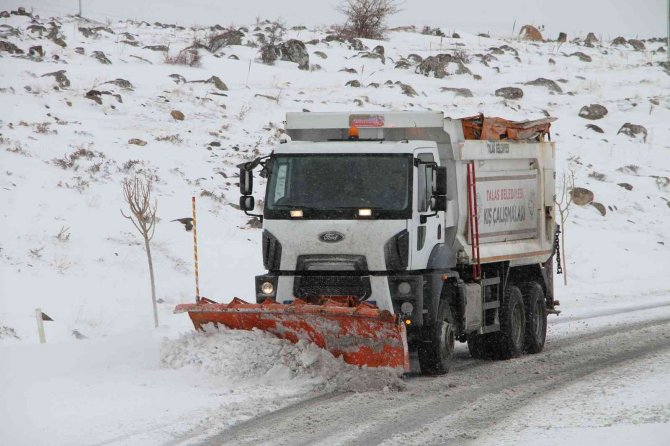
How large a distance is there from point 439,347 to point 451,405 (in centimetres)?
168

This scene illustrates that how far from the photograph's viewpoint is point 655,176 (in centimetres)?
3697

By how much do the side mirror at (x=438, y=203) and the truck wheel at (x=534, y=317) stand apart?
3.69 meters

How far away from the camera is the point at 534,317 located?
582 inches

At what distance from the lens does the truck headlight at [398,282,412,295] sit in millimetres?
11461

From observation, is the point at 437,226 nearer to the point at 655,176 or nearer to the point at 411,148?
the point at 411,148

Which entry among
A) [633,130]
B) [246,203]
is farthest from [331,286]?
[633,130]

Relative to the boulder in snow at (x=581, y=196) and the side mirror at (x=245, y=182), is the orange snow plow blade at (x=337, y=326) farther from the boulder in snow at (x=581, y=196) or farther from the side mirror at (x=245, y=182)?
the boulder in snow at (x=581, y=196)

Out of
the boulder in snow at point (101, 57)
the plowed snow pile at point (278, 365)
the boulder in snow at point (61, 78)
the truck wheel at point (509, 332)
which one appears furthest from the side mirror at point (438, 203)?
the boulder in snow at point (101, 57)

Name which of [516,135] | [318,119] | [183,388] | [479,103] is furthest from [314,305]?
[479,103]

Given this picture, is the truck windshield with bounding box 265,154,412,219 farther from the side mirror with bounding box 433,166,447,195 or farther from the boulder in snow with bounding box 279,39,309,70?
the boulder in snow with bounding box 279,39,309,70

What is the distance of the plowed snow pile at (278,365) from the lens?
1101 cm

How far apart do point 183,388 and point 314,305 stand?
5.16 ft

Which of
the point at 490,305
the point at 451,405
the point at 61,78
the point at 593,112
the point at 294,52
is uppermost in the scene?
the point at 294,52

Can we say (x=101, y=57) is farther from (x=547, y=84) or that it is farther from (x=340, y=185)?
(x=340, y=185)
